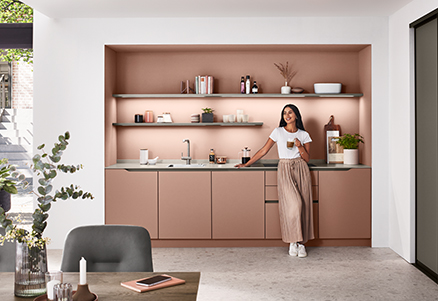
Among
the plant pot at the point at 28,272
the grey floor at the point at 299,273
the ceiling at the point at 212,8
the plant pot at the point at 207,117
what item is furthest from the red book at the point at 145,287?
the plant pot at the point at 207,117

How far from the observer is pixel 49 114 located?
4.89 m

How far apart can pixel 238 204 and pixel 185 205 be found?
0.63 meters

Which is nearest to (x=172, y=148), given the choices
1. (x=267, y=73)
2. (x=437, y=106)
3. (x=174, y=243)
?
(x=174, y=243)

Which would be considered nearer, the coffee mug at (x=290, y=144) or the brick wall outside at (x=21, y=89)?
the coffee mug at (x=290, y=144)

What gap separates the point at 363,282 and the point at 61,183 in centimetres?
355

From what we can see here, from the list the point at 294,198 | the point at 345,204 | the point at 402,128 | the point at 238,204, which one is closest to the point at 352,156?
the point at 345,204

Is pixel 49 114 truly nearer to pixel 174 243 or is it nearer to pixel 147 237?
pixel 174 243

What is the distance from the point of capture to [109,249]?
6.95ft

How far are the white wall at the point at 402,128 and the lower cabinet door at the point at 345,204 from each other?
0.97 ft

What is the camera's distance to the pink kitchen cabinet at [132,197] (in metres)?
4.85

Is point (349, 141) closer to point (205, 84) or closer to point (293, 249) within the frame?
point (293, 249)

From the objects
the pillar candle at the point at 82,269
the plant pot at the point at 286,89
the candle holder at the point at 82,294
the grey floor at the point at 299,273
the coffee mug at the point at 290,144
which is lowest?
the grey floor at the point at 299,273

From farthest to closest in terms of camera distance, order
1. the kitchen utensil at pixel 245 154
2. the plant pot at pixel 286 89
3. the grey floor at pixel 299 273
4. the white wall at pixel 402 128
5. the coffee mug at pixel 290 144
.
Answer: the plant pot at pixel 286 89
the kitchen utensil at pixel 245 154
the coffee mug at pixel 290 144
the white wall at pixel 402 128
the grey floor at pixel 299 273

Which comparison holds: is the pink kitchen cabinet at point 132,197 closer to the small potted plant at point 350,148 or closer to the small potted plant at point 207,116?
the small potted plant at point 207,116
